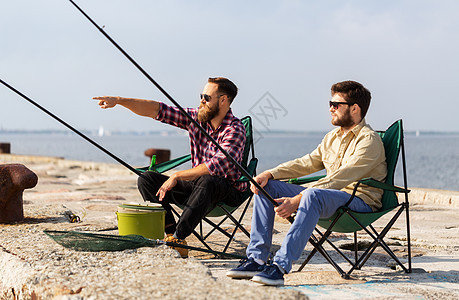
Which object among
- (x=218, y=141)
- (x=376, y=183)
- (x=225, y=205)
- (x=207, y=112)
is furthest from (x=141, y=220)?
(x=376, y=183)

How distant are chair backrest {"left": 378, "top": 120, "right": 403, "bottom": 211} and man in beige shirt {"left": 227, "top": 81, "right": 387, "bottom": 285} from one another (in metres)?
0.04

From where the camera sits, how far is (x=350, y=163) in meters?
3.28

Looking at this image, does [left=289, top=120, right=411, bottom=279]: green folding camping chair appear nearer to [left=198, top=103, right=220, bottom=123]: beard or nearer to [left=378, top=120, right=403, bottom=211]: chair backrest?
[left=378, top=120, right=403, bottom=211]: chair backrest

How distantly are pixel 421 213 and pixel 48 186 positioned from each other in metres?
5.37

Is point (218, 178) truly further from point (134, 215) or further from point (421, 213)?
point (421, 213)

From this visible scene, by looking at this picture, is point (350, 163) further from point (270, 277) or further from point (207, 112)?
point (207, 112)

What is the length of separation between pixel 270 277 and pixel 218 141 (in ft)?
4.21

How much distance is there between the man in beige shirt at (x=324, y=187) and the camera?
2896 millimetres

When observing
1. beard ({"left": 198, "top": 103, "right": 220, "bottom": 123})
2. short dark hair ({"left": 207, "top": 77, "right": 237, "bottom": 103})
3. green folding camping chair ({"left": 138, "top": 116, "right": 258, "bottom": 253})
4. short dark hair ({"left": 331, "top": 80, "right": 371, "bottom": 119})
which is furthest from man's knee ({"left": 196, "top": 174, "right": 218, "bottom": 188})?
short dark hair ({"left": 331, "top": 80, "right": 371, "bottom": 119})

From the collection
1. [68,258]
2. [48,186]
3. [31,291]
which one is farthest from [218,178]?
[48,186]

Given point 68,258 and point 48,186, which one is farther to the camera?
point 48,186

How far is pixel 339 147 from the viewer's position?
137 inches

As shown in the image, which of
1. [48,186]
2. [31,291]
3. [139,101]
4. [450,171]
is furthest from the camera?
[450,171]

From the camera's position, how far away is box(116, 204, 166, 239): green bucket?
350 cm
